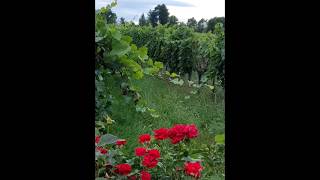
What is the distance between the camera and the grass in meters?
4.83

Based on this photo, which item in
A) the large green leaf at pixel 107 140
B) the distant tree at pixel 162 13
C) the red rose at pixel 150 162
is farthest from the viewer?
the distant tree at pixel 162 13

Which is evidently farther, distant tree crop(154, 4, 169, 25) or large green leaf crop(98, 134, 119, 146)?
distant tree crop(154, 4, 169, 25)

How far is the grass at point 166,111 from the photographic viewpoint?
4.83 meters

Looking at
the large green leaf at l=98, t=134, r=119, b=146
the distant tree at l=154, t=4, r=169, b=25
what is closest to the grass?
the large green leaf at l=98, t=134, r=119, b=146

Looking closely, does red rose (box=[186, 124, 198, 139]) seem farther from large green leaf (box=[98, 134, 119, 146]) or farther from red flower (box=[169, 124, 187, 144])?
large green leaf (box=[98, 134, 119, 146])

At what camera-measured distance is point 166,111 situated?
662cm

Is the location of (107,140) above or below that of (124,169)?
above

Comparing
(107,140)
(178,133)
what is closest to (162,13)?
(178,133)

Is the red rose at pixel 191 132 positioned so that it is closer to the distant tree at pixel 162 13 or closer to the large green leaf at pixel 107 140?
the large green leaf at pixel 107 140

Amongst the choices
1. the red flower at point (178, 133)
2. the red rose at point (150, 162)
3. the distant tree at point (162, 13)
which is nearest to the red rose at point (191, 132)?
the red flower at point (178, 133)

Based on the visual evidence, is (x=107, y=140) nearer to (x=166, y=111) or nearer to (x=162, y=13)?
(x=166, y=111)
